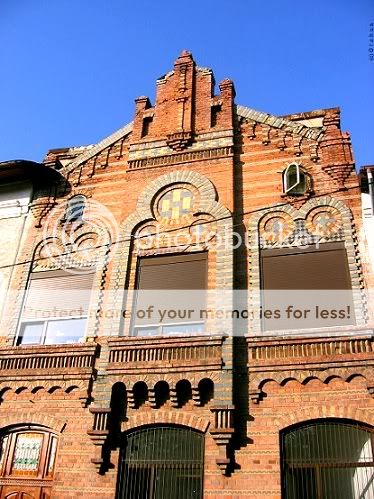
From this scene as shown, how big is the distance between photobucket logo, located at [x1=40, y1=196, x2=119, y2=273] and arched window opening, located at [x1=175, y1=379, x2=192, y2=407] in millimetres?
3891

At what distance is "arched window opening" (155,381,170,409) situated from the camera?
10.1 metres

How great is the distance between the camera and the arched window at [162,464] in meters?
9.44

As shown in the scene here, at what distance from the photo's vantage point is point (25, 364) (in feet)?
36.9

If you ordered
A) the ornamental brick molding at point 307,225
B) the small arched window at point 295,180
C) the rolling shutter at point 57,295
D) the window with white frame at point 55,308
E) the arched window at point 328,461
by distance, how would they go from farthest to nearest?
the rolling shutter at point 57,295 → the small arched window at point 295,180 → the window with white frame at point 55,308 → the ornamental brick molding at point 307,225 → the arched window at point 328,461

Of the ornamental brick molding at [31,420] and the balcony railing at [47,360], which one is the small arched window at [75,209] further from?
the ornamental brick molding at [31,420]

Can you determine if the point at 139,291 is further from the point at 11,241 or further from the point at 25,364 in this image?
the point at 11,241

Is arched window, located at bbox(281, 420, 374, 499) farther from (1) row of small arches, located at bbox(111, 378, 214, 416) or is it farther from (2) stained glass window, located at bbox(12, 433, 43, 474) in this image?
(2) stained glass window, located at bbox(12, 433, 43, 474)

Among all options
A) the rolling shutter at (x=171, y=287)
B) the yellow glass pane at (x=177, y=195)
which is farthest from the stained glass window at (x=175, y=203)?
the rolling shutter at (x=171, y=287)

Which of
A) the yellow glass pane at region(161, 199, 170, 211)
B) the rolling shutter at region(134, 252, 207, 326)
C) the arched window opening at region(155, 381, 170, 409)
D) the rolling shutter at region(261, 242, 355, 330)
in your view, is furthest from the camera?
the yellow glass pane at region(161, 199, 170, 211)

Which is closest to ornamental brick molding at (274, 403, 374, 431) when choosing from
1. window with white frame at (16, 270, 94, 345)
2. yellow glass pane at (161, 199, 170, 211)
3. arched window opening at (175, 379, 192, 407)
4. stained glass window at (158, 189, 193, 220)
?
arched window opening at (175, 379, 192, 407)

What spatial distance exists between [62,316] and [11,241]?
2.86 m

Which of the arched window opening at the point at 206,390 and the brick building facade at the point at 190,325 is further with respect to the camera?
the arched window opening at the point at 206,390

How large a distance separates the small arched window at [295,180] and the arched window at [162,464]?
5.82 meters

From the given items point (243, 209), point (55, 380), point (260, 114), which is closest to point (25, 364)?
point (55, 380)
